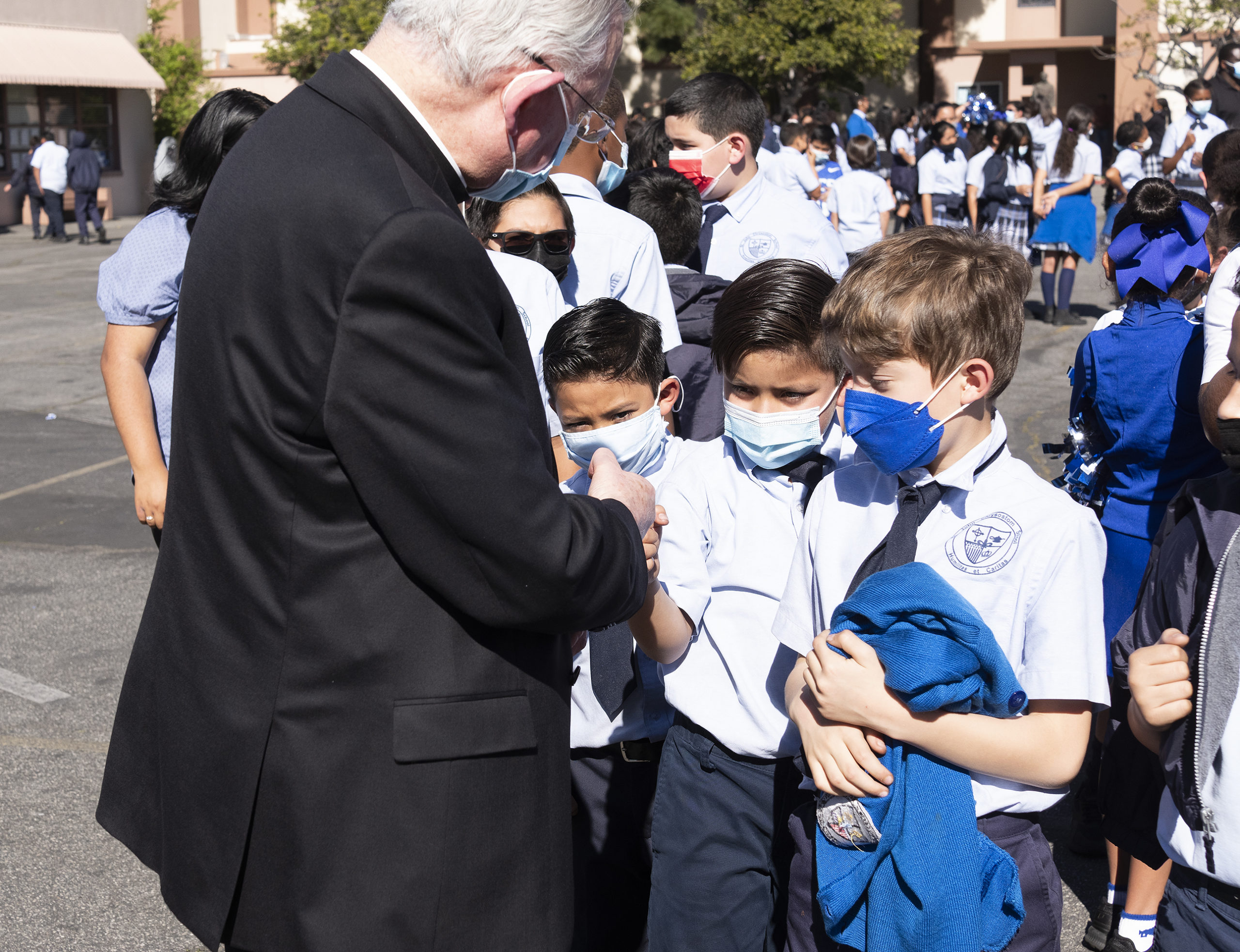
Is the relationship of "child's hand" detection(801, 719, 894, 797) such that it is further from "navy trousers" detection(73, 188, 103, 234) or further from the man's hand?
"navy trousers" detection(73, 188, 103, 234)

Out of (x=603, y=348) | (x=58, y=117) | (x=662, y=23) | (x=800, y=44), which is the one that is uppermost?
(x=662, y=23)

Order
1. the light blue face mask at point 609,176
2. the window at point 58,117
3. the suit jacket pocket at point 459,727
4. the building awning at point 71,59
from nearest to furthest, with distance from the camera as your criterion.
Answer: the suit jacket pocket at point 459,727
the light blue face mask at point 609,176
the building awning at point 71,59
the window at point 58,117

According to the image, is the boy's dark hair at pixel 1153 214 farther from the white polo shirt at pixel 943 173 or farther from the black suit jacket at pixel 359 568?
the white polo shirt at pixel 943 173

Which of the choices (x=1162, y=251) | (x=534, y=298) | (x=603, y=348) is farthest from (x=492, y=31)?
(x=1162, y=251)

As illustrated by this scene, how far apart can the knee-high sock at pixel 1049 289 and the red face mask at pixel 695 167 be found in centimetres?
732

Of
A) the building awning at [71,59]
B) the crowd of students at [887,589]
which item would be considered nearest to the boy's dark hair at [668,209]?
the crowd of students at [887,589]

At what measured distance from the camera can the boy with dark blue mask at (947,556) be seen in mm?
1835

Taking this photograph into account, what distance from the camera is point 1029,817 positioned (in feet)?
6.46

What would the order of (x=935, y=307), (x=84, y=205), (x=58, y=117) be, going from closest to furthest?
(x=935, y=307) < (x=84, y=205) < (x=58, y=117)

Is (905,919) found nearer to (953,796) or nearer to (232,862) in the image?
(953,796)

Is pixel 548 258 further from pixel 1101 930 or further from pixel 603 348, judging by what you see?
pixel 1101 930

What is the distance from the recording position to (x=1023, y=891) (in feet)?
6.34

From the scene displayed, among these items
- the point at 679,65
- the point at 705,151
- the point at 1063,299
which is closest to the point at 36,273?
the point at 1063,299

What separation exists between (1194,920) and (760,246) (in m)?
3.59
